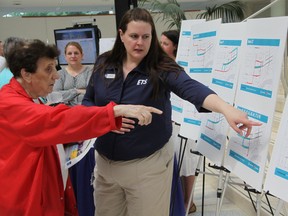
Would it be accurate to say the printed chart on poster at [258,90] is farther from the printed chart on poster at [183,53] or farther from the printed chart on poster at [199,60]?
the printed chart on poster at [183,53]

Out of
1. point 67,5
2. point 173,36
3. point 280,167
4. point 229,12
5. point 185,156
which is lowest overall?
point 185,156

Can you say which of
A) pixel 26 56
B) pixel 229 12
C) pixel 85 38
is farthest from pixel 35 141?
pixel 229 12

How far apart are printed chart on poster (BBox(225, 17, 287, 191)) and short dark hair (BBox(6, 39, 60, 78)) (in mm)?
921

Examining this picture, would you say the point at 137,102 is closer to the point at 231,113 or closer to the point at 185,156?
the point at 231,113

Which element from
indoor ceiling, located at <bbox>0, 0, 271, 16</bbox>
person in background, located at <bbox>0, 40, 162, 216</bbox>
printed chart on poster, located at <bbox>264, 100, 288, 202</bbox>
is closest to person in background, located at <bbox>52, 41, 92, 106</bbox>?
person in background, located at <bbox>0, 40, 162, 216</bbox>

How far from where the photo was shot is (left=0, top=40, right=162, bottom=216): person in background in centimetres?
105

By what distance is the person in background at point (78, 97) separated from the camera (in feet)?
7.61

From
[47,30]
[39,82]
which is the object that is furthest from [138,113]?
[47,30]

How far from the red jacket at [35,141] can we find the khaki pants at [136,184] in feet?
1.00

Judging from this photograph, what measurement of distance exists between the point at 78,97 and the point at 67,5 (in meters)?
7.72

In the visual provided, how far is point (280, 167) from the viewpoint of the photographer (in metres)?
1.28

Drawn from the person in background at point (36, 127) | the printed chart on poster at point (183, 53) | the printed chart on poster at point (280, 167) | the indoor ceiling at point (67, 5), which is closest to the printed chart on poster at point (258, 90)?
the printed chart on poster at point (280, 167)

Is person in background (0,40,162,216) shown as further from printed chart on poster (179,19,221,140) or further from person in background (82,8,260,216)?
printed chart on poster (179,19,221,140)

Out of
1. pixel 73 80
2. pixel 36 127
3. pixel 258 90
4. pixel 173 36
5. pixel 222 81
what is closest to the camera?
pixel 36 127
